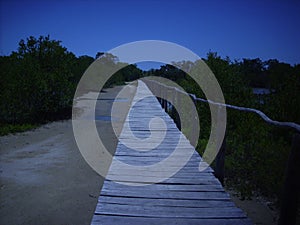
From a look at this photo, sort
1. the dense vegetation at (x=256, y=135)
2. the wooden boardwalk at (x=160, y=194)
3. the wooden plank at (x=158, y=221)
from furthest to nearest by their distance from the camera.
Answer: the dense vegetation at (x=256, y=135) → the wooden boardwalk at (x=160, y=194) → the wooden plank at (x=158, y=221)

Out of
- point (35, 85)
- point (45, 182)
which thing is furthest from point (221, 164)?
point (35, 85)

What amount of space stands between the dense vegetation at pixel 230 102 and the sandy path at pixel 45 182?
3.12 metres

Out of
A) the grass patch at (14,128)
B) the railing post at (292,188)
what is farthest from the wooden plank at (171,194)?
the grass patch at (14,128)

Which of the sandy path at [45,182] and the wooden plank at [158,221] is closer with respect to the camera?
the wooden plank at [158,221]

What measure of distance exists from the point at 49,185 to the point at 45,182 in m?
0.25

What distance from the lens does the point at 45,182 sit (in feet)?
20.3

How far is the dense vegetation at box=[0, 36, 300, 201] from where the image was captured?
18.9 feet

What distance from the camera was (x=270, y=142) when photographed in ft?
21.0

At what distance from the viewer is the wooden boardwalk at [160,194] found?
238 centimetres

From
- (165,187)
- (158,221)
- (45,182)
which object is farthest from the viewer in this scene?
(45,182)

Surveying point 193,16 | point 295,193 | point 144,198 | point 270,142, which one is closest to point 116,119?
point 270,142

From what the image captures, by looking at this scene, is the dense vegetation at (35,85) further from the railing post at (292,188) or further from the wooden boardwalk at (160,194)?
the railing post at (292,188)

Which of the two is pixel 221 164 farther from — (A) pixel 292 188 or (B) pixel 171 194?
(A) pixel 292 188

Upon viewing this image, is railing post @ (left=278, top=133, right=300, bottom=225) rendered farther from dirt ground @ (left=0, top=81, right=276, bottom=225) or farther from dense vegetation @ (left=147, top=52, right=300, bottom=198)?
dense vegetation @ (left=147, top=52, right=300, bottom=198)
